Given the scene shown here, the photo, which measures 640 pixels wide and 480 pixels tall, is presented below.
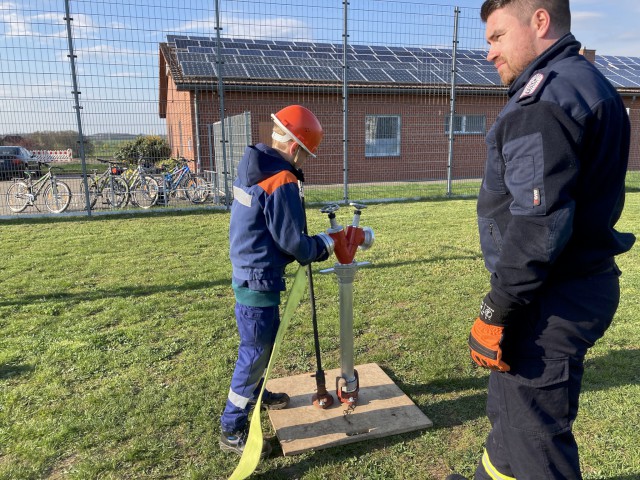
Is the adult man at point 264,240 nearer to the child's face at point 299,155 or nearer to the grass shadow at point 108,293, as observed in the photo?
the child's face at point 299,155

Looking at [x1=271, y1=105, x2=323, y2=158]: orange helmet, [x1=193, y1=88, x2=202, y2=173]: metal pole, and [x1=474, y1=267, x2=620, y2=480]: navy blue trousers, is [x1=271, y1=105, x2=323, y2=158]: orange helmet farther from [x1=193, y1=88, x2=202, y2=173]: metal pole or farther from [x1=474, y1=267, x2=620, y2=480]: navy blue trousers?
[x1=193, y1=88, x2=202, y2=173]: metal pole

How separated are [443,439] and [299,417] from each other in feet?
2.85

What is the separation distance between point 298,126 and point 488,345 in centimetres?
144

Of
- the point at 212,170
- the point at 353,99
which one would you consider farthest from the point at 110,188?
the point at 353,99

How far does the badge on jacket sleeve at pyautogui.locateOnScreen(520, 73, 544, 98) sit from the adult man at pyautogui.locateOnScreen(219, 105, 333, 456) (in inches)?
47.9

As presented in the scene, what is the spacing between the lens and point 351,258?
2789 millimetres

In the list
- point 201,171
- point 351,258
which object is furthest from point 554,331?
point 201,171

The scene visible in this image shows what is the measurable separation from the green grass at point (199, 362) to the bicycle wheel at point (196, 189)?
4.30 metres

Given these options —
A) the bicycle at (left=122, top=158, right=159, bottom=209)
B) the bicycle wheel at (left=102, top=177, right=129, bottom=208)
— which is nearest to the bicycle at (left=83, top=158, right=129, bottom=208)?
the bicycle wheel at (left=102, top=177, right=129, bottom=208)

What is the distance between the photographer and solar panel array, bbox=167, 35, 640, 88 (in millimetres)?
11125

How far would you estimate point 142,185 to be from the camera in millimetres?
10695

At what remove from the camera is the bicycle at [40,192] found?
9961 millimetres

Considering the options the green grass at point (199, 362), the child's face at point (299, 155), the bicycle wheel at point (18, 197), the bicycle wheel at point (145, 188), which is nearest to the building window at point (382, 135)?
the bicycle wheel at point (145, 188)

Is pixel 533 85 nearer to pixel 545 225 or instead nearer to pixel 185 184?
pixel 545 225
